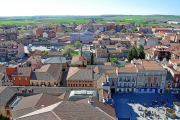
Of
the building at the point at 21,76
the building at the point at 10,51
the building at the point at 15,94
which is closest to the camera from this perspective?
the building at the point at 15,94

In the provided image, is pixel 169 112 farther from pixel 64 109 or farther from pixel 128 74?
pixel 64 109

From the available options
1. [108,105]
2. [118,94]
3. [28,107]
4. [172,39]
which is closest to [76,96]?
[108,105]

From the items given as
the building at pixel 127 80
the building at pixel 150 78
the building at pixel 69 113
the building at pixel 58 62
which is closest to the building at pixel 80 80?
the building at pixel 127 80

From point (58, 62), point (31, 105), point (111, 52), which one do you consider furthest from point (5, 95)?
point (111, 52)

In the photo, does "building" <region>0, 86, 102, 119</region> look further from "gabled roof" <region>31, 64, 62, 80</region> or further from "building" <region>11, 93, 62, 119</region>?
"gabled roof" <region>31, 64, 62, 80</region>

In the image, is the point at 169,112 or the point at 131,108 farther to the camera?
the point at 131,108

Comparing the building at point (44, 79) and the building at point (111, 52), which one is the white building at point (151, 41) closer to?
the building at point (111, 52)
